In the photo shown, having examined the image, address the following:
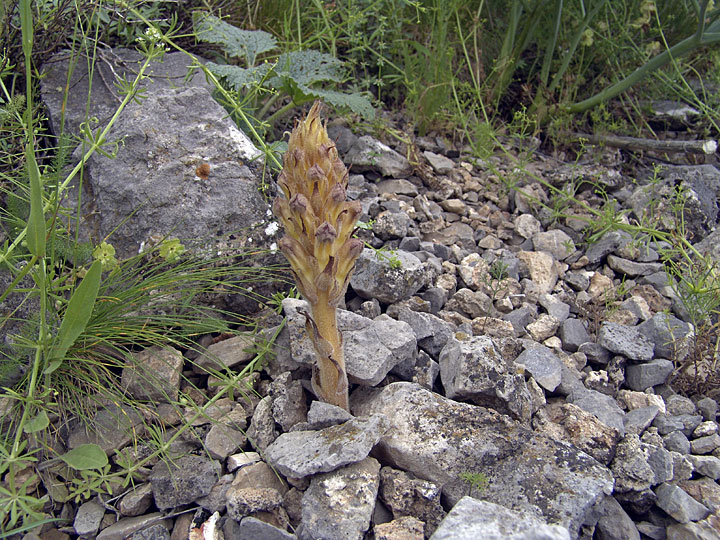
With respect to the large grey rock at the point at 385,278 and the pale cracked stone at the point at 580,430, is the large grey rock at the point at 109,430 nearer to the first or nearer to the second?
the large grey rock at the point at 385,278

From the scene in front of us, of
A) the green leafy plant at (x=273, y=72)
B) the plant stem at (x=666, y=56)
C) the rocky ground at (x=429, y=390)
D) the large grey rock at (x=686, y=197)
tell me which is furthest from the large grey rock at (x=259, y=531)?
the plant stem at (x=666, y=56)

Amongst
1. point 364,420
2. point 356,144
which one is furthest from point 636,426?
point 356,144

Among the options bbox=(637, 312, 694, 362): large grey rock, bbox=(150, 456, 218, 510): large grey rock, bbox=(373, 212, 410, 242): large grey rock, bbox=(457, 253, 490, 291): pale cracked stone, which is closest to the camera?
bbox=(150, 456, 218, 510): large grey rock

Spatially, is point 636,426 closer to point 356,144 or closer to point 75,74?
point 356,144

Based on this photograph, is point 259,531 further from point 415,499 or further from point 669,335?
point 669,335

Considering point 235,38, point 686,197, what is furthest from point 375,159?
point 686,197


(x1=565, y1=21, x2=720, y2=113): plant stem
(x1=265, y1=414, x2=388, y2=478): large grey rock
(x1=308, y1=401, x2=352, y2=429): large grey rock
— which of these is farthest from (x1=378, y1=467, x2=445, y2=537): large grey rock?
(x1=565, y1=21, x2=720, y2=113): plant stem

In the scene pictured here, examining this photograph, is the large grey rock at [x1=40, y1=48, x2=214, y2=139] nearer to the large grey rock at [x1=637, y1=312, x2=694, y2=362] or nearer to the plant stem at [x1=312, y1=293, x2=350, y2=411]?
the plant stem at [x1=312, y1=293, x2=350, y2=411]
